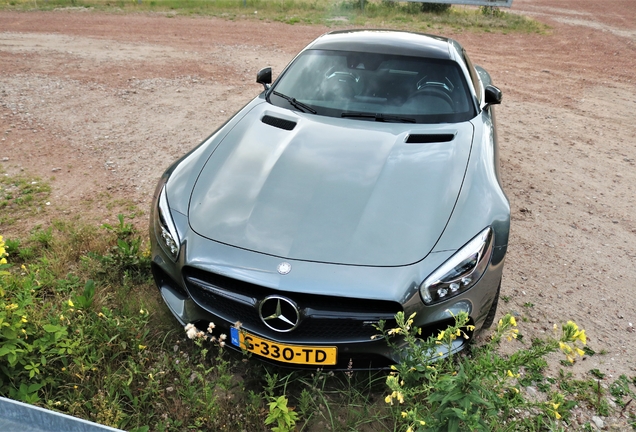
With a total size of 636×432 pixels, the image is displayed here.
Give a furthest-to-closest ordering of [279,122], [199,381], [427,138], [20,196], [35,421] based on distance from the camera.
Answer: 1. [20,196]
2. [279,122]
3. [427,138]
4. [199,381]
5. [35,421]

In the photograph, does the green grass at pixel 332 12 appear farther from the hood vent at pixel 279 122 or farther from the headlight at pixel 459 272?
the headlight at pixel 459 272

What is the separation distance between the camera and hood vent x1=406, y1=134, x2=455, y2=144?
9.91 feet

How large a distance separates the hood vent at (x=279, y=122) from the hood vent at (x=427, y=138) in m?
0.75

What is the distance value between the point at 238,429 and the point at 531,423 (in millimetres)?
1288

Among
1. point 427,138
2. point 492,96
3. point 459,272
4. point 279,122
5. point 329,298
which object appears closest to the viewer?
point 329,298

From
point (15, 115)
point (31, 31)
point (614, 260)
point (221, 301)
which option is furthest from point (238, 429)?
point (31, 31)

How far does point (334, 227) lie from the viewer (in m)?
2.37

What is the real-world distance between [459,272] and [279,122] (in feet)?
5.26

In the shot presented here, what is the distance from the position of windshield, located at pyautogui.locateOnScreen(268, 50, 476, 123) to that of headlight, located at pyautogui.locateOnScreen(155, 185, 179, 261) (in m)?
1.24

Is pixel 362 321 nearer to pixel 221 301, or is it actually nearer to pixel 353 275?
pixel 353 275

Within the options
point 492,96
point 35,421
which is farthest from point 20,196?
point 492,96

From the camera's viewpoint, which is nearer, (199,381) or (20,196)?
(199,381)

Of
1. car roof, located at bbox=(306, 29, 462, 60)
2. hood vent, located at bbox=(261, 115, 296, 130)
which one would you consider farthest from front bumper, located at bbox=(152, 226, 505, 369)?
car roof, located at bbox=(306, 29, 462, 60)

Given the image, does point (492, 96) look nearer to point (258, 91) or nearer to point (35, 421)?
point (35, 421)
